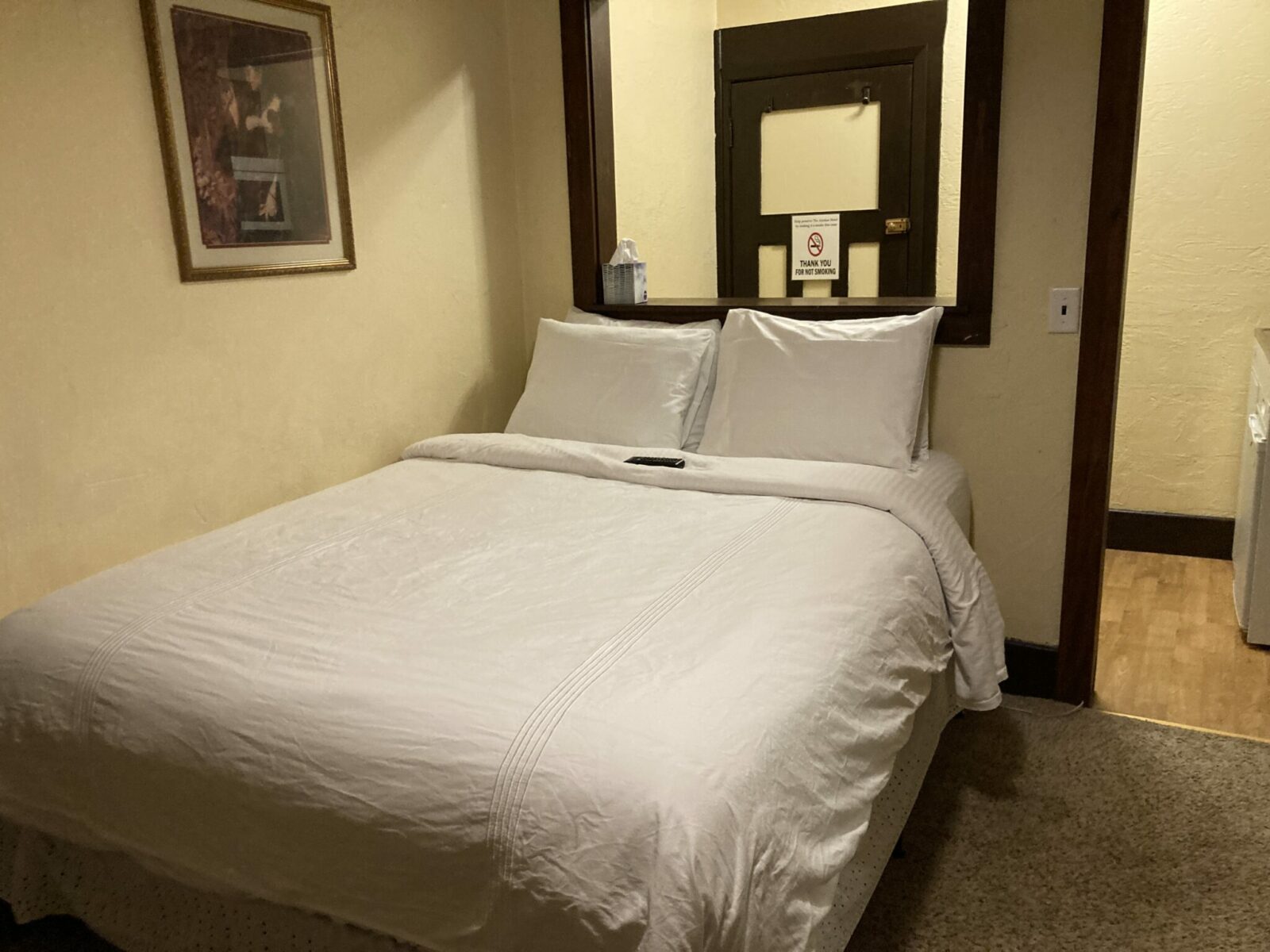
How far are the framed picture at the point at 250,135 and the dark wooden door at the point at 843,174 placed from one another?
6.58 feet

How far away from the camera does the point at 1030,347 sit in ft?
8.21

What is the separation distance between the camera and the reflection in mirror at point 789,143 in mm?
3697

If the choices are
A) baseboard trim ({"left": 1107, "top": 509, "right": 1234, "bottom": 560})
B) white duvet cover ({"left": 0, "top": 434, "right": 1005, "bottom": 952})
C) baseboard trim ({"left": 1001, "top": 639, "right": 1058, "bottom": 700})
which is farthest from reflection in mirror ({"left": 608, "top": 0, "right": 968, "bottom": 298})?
white duvet cover ({"left": 0, "top": 434, "right": 1005, "bottom": 952})

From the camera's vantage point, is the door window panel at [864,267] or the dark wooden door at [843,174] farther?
the door window panel at [864,267]

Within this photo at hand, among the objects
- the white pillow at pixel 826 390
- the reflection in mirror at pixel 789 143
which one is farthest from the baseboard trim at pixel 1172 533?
the white pillow at pixel 826 390

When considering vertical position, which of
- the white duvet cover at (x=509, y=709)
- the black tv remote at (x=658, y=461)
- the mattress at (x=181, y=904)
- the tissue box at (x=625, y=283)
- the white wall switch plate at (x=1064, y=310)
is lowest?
the mattress at (x=181, y=904)

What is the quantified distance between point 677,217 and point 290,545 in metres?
2.36

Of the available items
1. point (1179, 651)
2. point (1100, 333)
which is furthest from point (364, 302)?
point (1179, 651)

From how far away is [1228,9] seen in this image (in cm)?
325

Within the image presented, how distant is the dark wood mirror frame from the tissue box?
29mm

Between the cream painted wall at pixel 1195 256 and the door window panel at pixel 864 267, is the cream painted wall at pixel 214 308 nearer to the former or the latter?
the door window panel at pixel 864 267

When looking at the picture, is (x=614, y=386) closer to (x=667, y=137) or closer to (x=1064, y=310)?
(x=1064, y=310)

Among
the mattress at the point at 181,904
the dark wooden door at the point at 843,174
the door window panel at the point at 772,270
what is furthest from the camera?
the door window panel at the point at 772,270

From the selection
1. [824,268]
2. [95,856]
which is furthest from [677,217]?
[95,856]
